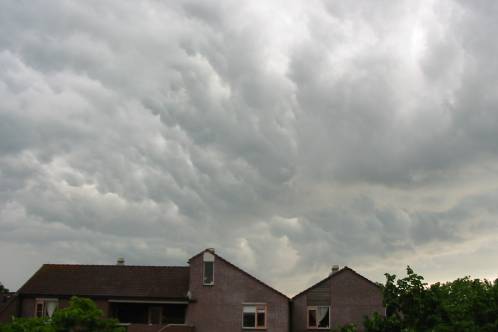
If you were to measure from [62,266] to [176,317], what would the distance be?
1103 centimetres

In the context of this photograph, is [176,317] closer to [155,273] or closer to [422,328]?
[155,273]

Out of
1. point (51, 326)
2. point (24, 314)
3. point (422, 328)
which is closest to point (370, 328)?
point (422, 328)

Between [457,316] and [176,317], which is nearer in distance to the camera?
[457,316]

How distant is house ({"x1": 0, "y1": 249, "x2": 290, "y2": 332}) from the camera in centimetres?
5347

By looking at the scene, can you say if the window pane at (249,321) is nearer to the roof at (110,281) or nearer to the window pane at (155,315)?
the roof at (110,281)

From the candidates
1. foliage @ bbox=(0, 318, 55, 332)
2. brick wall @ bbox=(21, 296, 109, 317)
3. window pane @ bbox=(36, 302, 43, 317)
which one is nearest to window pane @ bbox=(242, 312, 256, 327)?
brick wall @ bbox=(21, 296, 109, 317)

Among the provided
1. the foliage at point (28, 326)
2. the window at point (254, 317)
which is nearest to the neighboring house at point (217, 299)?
the window at point (254, 317)

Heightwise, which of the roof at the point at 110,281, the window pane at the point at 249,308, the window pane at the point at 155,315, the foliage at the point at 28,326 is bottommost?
the foliage at the point at 28,326

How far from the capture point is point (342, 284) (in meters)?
54.4

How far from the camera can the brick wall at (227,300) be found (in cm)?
5338

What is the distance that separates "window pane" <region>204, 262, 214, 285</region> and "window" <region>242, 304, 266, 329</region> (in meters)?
3.49

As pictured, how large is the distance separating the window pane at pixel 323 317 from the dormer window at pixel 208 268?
905 cm

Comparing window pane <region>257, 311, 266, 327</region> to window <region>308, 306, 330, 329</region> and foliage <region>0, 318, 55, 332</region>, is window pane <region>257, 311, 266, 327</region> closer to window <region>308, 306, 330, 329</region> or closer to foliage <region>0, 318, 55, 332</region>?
window <region>308, 306, 330, 329</region>

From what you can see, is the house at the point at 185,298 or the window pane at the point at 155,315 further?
the window pane at the point at 155,315
